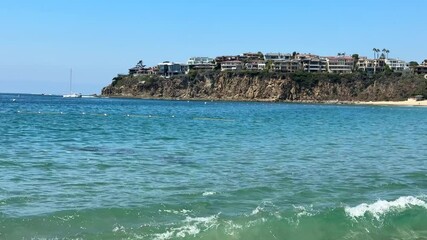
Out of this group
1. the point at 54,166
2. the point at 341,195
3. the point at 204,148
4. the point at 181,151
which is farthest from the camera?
the point at 204,148

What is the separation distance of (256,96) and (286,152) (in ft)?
554

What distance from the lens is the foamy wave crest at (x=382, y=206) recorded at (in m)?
12.4

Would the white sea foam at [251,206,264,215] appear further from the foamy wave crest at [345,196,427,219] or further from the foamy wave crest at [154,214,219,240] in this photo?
the foamy wave crest at [345,196,427,219]

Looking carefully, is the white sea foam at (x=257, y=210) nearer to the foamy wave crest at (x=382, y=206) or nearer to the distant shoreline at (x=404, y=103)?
the foamy wave crest at (x=382, y=206)

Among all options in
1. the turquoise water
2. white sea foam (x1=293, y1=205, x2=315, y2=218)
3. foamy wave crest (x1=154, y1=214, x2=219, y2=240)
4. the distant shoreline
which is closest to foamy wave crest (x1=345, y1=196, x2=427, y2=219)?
the turquoise water

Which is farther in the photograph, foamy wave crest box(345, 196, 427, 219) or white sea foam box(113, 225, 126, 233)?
foamy wave crest box(345, 196, 427, 219)

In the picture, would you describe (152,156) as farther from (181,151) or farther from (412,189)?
(412,189)

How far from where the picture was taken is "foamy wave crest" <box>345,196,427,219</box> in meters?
12.4

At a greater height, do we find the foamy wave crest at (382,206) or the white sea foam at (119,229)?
Result: the foamy wave crest at (382,206)

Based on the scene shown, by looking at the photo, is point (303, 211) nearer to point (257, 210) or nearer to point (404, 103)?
point (257, 210)

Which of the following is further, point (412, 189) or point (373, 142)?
point (373, 142)

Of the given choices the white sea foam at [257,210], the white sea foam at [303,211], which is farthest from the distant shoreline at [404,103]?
the white sea foam at [257,210]

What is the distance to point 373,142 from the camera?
3275cm

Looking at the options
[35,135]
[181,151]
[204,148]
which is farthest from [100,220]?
[35,135]
